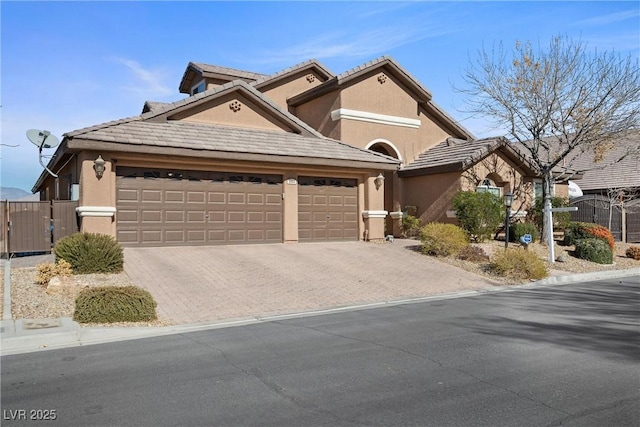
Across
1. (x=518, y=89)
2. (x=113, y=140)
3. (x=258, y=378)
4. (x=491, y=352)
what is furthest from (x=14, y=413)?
(x=518, y=89)

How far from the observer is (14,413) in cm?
513

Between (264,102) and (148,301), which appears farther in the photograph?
(264,102)

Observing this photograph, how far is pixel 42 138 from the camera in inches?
631

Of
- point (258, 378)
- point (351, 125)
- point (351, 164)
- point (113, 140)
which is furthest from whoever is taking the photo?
point (351, 125)

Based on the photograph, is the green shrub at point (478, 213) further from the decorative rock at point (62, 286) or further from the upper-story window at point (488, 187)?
the decorative rock at point (62, 286)

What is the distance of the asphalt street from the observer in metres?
5.01

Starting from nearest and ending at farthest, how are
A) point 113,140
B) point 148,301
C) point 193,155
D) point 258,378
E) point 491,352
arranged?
1. point 258,378
2. point 491,352
3. point 148,301
4. point 113,140
5. point 193,155

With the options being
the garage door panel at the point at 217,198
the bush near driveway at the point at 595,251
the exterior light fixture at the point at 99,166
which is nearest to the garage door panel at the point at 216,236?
the garage door panel at the point at 217,198

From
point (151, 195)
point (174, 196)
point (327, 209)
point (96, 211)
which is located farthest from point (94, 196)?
point (327, 209)

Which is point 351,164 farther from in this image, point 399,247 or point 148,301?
point 148,301

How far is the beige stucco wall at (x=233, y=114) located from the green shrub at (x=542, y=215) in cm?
1147

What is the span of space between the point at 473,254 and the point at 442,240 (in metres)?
1.10

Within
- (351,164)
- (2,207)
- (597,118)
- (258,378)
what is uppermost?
(597,118)

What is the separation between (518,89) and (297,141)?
9133 mm
